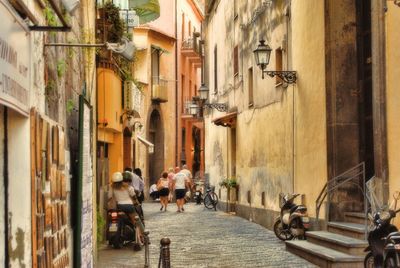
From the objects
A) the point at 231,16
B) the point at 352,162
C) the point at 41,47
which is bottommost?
the point at 352,162

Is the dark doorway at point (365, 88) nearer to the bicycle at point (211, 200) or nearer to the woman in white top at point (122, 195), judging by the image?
the woman in white top at point (122, 195)

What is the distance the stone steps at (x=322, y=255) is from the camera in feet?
40.8

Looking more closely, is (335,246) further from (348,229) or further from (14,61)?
(14,61)

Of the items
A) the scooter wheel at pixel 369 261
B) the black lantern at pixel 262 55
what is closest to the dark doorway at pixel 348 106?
the black lantern at pixel 262 55

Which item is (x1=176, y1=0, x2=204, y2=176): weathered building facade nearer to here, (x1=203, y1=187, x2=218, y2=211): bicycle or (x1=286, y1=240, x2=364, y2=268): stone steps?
(x1=203, y1=187, x2=218, y2=211): bicycle

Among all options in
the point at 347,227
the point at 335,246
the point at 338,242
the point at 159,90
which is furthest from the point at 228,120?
the point at 159,90

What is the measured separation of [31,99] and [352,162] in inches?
387

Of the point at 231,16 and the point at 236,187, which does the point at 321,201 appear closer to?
the point at 236,187

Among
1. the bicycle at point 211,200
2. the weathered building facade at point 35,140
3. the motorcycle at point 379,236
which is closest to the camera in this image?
the weathered building facade at point 35,140

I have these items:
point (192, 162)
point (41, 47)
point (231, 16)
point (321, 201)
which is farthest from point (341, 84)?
point (192, 162)

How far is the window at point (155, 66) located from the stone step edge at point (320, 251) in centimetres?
2778

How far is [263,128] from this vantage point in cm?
2223

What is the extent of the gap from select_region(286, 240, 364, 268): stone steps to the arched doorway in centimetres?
2941

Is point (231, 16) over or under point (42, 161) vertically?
over
